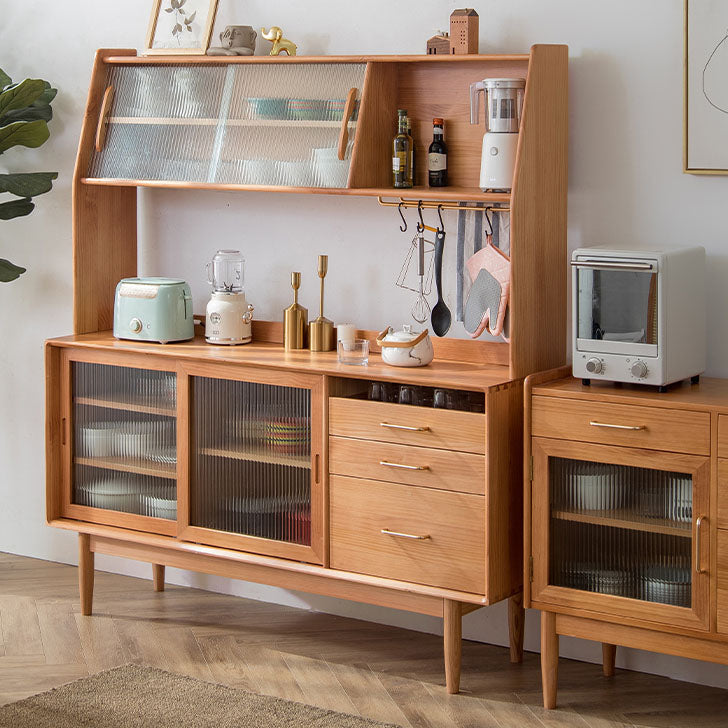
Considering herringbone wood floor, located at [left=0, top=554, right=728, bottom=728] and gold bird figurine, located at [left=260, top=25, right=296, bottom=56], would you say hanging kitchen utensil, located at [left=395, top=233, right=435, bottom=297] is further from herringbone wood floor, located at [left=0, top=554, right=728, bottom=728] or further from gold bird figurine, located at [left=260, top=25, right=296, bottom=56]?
herringbone wood floor, located at [left=0, top=554, right=728, bottom=728]

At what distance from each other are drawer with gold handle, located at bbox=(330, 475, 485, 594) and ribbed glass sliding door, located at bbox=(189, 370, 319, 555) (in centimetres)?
14

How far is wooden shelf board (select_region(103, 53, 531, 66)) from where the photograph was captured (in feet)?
11.5

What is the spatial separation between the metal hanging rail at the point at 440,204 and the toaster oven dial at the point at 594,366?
617 mm

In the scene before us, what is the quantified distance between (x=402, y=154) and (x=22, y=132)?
1430 mm

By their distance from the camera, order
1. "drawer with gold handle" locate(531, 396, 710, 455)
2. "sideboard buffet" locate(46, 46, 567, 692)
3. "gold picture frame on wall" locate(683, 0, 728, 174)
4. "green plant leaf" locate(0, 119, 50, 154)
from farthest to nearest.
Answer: "green plant leaf" locate(0, 119, 50, 154), "sideboard buffet" locate(46, 46, 567, 692), "gold picture frame on wall" locate(683, 0, 728, 174), "drawer with gold handle" locate(531, 396, 710, 455)

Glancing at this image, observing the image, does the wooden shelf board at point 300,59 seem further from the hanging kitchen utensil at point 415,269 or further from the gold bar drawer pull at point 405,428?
the gold bar drawer pull at point 405,428

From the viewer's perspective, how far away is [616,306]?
3305mm

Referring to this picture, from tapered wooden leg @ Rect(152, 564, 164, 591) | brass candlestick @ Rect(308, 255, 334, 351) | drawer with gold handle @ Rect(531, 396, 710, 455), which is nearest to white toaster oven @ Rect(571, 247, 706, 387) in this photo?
drawer with gold handle @ Rect(531, 396, 710, 455)

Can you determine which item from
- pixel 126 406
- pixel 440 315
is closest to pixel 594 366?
pixel 440 315

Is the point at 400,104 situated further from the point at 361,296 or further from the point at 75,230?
the point at 75,230

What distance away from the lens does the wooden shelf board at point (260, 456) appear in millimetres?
3734

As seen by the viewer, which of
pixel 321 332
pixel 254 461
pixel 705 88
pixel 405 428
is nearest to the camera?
pixel 705 88

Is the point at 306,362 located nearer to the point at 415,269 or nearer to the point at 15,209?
the point at 415,269

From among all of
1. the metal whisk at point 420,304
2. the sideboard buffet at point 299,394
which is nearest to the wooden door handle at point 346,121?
the sideboard buffet at point 299,394
